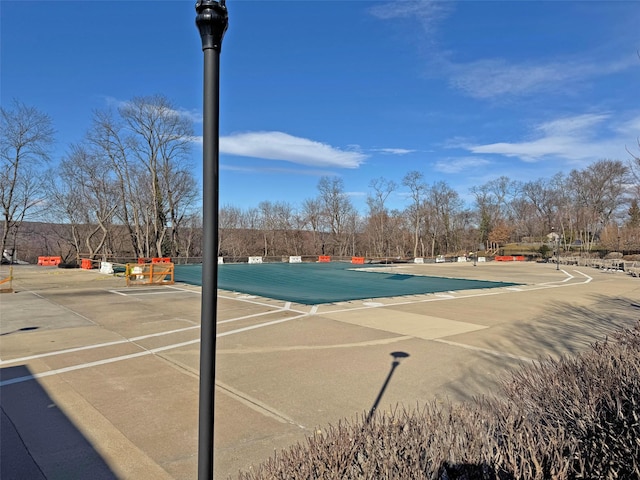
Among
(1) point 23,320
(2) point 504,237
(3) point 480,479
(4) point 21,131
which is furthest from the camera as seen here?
(2) point 504,237

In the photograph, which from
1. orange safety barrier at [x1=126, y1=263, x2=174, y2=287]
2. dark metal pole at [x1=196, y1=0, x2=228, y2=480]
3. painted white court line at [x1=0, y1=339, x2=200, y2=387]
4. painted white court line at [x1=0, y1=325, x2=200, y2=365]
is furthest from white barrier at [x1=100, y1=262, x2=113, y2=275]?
dark metal pole at [x1=196, y1=0, x2=228, y2=480]

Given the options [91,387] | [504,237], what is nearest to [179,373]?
[91,387]

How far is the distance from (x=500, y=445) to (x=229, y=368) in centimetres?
473

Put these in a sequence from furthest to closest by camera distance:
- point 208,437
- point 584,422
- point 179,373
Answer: point 179,373
point 584,422
point 208,437

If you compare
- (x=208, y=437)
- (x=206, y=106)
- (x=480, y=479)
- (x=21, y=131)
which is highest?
(x=21, y=131)

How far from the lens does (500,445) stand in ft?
8.14

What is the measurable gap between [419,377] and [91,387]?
4.61 metres

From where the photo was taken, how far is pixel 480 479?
6.76ft

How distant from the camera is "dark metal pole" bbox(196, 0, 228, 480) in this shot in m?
1.80

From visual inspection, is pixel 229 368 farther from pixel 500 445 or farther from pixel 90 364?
pixel 500 445

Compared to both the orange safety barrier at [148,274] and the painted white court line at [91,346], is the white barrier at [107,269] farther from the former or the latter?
the painted white court line at [91,346]

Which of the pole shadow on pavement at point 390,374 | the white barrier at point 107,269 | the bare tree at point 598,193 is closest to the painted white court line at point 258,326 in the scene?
the pole shadow on pavement at point 390,374

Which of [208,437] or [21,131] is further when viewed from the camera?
[21,131]

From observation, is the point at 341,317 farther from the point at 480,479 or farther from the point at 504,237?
the point at 504,237
